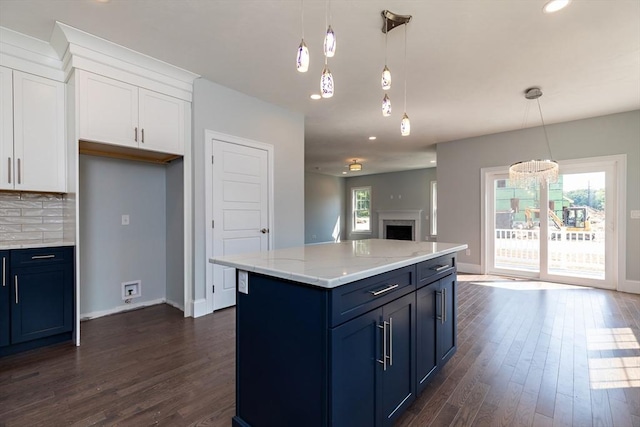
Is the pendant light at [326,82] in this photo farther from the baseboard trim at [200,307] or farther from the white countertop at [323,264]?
the baseboard trim at [200,307]

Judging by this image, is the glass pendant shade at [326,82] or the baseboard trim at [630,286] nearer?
the glass pendant shade at [326,82]

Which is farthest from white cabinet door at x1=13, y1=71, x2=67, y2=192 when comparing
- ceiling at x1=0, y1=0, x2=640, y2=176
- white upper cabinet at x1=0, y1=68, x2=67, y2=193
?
ceiling at x1=0, y1=0, x2=640, y2=176

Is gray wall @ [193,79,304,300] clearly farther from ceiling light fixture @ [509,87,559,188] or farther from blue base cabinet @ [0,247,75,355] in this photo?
ceiling light fixture @ [509,87,559,188]

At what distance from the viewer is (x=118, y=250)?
3408 millimetres

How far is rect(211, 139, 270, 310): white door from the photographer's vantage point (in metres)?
3.50

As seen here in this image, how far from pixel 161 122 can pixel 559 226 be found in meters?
5.95

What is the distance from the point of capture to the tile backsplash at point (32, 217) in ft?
8.99

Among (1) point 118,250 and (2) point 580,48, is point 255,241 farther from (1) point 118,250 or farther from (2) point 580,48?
(2) point 580,48

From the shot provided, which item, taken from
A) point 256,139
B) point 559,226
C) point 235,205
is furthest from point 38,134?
point 559,226

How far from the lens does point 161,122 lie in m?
3.11

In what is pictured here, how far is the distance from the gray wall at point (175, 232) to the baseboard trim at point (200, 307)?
30 centimetres

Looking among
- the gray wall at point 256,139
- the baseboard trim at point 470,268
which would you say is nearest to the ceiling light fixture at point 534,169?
the baseboard trim at point 470,268

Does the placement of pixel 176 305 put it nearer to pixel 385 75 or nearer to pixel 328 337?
pixel 328 337

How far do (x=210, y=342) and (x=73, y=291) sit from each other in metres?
1.25
